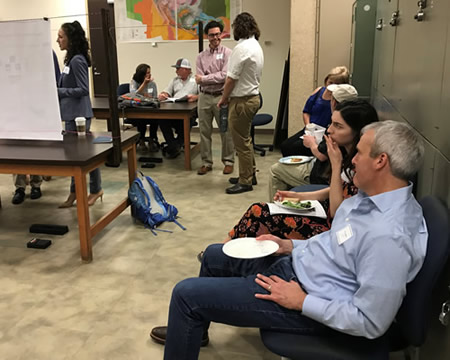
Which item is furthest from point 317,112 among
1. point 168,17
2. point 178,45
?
point 168,17

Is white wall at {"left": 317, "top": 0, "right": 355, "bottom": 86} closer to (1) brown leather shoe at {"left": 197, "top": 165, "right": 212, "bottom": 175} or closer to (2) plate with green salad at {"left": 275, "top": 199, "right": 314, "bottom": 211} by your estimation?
(1) brown leather shoe at {"left": 197, "top": 165, "right": 212, "bottom": 175}

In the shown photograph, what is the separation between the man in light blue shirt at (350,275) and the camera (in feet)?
3.89

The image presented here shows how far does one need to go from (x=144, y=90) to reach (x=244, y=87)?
2106mm

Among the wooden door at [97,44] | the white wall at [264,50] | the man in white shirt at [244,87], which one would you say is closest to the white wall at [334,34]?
the man in white shirt at [244,87]

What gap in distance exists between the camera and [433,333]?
1457 millimetres

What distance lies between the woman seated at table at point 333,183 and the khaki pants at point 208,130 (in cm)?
→ 264

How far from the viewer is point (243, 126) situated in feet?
13.3

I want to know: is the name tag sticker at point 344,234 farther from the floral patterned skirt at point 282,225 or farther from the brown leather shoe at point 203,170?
the brown leather shoe at point 203,170

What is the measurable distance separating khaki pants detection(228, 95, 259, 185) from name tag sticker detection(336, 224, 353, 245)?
2.72 meters

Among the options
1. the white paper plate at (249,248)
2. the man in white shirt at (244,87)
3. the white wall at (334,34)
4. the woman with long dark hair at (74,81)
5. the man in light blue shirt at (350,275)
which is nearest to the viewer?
the man in light blue shirt at (350,275)

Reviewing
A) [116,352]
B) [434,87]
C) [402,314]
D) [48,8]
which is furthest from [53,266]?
[48,8]

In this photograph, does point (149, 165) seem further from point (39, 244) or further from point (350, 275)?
point (350, 275)

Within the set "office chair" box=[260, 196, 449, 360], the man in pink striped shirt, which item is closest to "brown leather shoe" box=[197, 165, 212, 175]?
the man in pink striped shirt

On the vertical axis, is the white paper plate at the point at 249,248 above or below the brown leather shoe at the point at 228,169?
above
